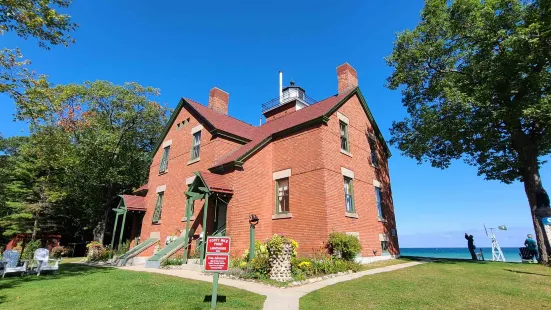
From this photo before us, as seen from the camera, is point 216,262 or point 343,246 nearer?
point 216,262

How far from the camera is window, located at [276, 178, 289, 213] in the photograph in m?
Result: 15.3

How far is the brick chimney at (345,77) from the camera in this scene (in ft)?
63.8

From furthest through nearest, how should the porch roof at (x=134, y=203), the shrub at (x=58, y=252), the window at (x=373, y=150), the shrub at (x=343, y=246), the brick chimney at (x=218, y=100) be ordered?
the shrub at (x=58, y=252), the brick chimney at (x=218, y=100), the porch roof at (x=134, y=203), the window at (x=373, y=150), the shrub at (x=343, y=246)

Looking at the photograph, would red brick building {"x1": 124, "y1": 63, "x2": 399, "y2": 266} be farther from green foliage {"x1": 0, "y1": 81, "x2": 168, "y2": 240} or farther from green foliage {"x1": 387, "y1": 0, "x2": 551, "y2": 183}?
green foliage {"x1": 0, "y1": 81, "x2": 168, "y2": 240}

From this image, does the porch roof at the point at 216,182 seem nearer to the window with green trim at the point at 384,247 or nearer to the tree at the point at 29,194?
the window with green trim at the point at 384,247

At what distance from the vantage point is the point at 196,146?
752 inches

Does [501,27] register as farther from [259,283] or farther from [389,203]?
[259,283]

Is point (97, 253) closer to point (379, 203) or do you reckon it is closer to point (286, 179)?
point (286, 179)

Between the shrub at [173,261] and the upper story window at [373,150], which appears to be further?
the upper story window at [373,150]

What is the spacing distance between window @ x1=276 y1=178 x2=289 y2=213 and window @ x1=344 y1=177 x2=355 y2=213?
10.4ft

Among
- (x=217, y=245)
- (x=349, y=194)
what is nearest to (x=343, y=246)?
(x=349, y=194)

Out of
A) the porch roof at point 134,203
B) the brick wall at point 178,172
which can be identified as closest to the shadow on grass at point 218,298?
the brick wall at point 178,172

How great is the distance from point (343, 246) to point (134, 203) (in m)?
16.1

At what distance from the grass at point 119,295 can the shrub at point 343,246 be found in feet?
Answer: 18.7
